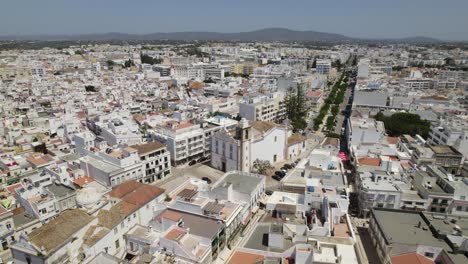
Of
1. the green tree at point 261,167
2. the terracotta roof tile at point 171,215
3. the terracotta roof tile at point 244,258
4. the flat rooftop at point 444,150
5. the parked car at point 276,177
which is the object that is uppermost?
the flat rooftop at point 444,150

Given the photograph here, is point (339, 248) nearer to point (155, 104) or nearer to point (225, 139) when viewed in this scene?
point (225, 139)

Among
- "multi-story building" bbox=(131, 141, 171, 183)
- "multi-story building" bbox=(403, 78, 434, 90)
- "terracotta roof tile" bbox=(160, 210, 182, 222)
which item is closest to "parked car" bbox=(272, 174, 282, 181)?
"multi-story building" bbox=(131, 141, 171, 183)

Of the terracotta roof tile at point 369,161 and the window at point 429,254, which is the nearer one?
the window at point 429,254

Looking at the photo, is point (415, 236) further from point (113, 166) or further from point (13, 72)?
point (13, 72)

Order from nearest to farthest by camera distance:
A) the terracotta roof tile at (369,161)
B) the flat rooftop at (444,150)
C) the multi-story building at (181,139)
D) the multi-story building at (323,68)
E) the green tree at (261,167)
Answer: the terracotta roof tile at (369,161) → the flat rooftop at (444,150) → the green tree at (261,167) → the multi-story building at (181,139) → the multi-story building at (323,68)

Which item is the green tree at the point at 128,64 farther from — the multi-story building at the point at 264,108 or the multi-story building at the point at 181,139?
the multi-story building at the point at 181,139

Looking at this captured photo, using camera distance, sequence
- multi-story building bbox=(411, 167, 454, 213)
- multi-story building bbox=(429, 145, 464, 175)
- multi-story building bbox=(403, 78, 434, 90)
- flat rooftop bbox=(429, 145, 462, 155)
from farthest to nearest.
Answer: multi-story building bbox=(403, 78, 434, 90)
flat rooftop bbox=(429, 145, 462, 155)
multi-story building bbox=(429, 145, 464, 175)
multi-story building bbox=(411, 167, 454, 213)

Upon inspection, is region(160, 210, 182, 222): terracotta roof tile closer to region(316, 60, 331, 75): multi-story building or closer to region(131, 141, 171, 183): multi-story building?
region(131, 141, 171, 183): multi-story building

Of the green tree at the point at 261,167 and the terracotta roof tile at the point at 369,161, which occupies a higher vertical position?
the terracotta roof tile at the point at 369,161

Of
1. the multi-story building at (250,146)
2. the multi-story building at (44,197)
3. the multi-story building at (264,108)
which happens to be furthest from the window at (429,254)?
the multi-story building at (264,108)

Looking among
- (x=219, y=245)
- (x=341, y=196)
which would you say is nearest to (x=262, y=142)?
(x=341, y=196)

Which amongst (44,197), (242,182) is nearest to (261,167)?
(242,182)
